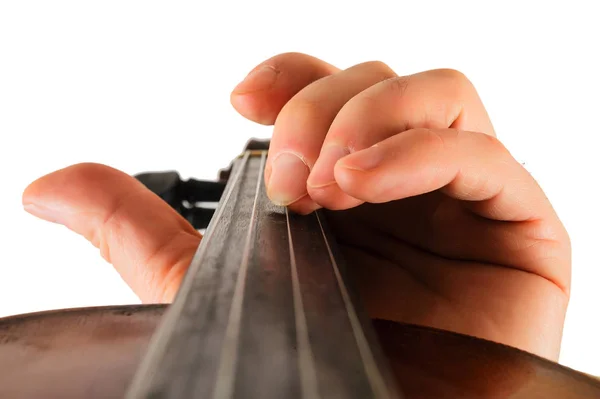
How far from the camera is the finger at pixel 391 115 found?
32 cm

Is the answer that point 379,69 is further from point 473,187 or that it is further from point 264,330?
point 264,330

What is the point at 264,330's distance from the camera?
8.0 inches

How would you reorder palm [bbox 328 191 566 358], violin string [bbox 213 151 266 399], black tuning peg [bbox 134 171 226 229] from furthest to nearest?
black tuning peg [bbox 134 171 226 229], palm [bbox 328 191 566 358], violin string [bbox 213 151 266 399]

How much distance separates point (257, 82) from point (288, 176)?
Answer: 0.41 feet

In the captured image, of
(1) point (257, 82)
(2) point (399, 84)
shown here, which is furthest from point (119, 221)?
(2) point (399, 84)

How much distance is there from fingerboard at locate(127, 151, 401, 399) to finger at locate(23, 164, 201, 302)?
0.50 ft

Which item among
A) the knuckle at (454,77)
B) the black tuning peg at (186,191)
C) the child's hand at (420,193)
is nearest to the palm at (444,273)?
the child's hand at (420,193)

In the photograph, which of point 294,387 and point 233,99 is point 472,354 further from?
point 233,99

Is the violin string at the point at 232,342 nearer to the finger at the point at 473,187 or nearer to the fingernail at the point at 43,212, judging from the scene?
the finger at the point at 473,187

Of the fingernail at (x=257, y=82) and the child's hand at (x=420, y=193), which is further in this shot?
the fingernail at (x=257, y=82)

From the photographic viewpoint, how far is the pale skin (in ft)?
1.05

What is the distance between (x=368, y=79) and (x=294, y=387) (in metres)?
0.30

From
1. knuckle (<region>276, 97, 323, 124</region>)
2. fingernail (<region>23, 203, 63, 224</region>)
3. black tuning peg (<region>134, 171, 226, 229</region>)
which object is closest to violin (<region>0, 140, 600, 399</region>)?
knuckle (<region>276, 97, 323, 124</region>)

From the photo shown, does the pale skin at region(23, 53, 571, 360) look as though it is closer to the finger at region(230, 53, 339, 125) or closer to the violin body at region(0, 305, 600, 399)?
the finger at region(230, 53, 339, 125)
